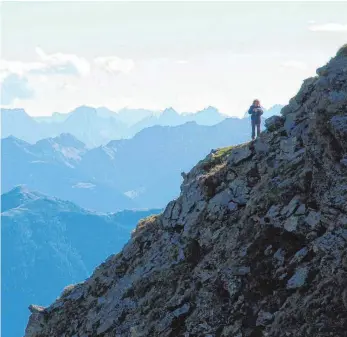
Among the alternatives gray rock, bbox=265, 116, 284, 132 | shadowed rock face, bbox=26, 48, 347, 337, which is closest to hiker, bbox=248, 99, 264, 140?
shadowed rock face, bbox=26, 48, 347, 337

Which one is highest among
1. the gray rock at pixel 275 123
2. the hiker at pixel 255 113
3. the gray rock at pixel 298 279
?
the hiker at pixel 255 113

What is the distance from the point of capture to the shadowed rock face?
15.7 meters

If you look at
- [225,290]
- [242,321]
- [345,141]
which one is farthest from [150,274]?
[345,141]

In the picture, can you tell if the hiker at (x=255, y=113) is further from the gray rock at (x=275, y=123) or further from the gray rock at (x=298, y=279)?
the gray rock at (x=298, y=279)

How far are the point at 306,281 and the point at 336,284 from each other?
3.46 feet

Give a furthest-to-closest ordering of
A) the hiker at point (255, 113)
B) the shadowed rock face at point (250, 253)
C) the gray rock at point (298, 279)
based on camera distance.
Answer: the hiker at point (255, 113), the gray rock at point (298, 279), the shadowed rock face at point (250, 253)

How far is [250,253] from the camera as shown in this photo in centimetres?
1814

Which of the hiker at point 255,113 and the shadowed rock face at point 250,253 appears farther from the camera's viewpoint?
the hiker at point 255,113

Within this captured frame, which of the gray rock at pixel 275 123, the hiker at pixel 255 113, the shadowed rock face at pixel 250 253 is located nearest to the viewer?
the shadowed rock face at pixel 250 253

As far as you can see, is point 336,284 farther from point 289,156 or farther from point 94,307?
point 94,307

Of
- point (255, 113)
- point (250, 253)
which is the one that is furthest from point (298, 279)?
point (255, 113)

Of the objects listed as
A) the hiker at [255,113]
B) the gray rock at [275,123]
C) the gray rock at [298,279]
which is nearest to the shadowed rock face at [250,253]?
the gray rock at [298,279]

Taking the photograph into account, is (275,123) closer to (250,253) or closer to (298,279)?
(250,253)

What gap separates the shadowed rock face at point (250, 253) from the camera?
1568 cm
